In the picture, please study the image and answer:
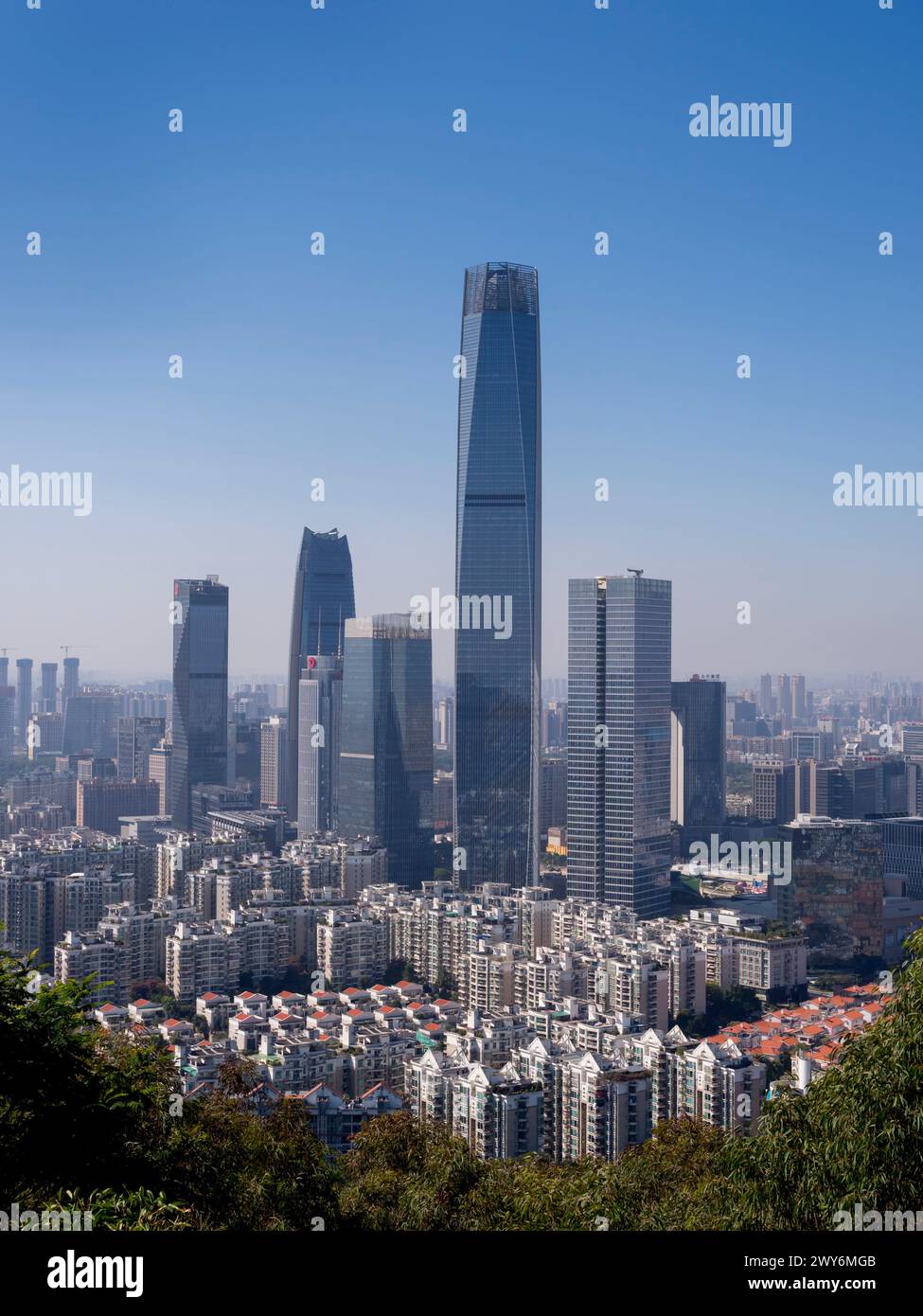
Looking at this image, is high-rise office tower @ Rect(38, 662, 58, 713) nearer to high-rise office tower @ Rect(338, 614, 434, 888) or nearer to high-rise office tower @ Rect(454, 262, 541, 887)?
high-rise office tower @ Rect(338, 614, 434, 888)

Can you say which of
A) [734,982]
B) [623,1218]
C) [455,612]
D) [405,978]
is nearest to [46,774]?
[455,612]

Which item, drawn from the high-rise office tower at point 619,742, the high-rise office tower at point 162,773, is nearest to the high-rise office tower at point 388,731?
the high-rise office tower at point 619,742

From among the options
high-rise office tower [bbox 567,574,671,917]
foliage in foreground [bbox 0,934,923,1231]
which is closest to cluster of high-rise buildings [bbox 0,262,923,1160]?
high-rise office tower [bbox 567,574,671,917]

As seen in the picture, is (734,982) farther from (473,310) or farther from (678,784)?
(473,310)

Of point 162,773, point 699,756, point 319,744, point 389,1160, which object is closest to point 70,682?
point 162,773

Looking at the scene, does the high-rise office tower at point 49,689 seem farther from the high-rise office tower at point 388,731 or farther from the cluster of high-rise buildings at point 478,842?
the high-rise office tower at point 388,731

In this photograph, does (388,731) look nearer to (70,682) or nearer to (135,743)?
(135,743)
